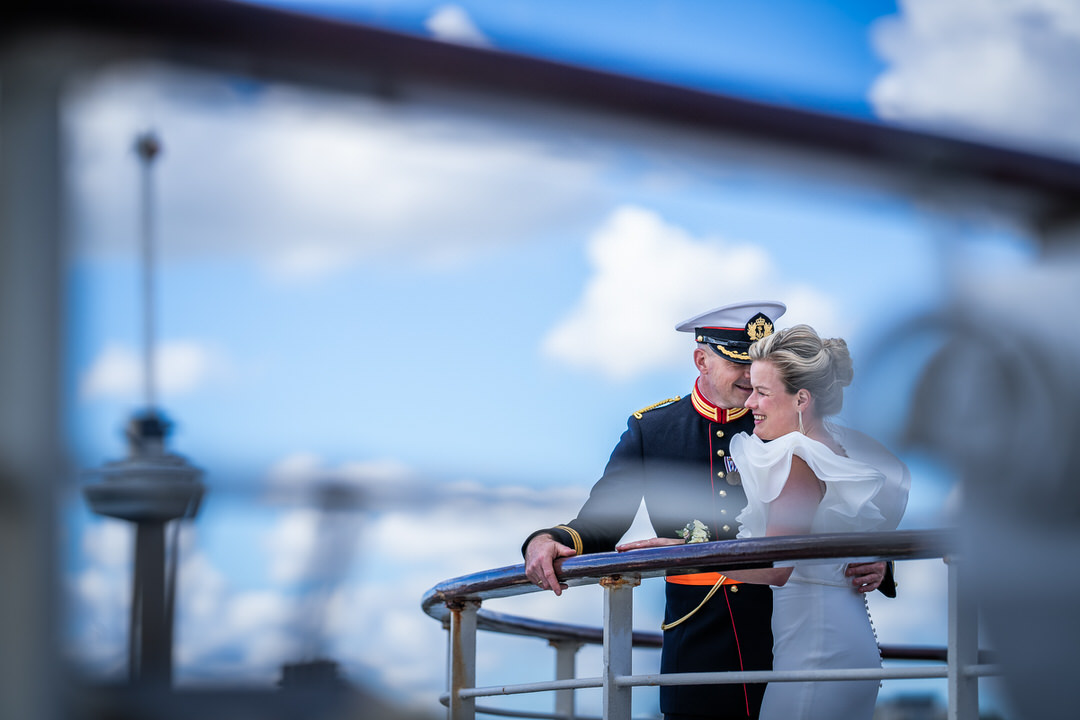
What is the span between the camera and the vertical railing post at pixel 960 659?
1.63 metres

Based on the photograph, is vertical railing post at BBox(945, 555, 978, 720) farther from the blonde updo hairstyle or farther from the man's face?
the man's face

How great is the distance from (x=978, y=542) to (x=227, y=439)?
1.54 feet

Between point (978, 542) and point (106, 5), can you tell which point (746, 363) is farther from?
point (106, 5)

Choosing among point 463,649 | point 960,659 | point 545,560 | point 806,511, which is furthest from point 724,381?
point 960,659

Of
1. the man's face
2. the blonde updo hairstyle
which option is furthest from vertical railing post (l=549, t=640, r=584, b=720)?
the blonde updo hairstyle

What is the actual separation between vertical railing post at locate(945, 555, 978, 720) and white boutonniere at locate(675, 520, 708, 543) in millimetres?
345

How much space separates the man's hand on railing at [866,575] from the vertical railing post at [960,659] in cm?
38

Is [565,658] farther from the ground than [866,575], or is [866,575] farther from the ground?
[866,575]

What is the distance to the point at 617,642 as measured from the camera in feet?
6.56

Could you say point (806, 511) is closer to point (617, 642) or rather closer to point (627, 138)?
point (617, 642)

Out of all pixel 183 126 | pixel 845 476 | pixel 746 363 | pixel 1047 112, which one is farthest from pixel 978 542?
pixel 746 363

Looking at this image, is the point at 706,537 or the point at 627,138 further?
the point at 706,537

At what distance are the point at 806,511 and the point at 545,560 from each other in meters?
0.43

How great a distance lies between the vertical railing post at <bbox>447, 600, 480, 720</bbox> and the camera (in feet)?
7.79
